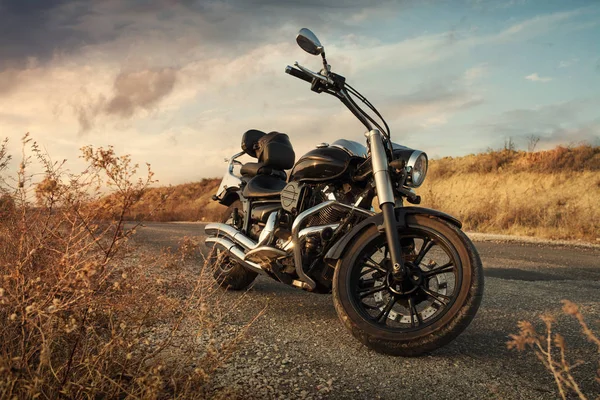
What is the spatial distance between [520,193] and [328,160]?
2107 centimetres

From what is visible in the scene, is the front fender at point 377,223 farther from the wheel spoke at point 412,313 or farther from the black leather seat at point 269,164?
the black leather seat at point 269,164

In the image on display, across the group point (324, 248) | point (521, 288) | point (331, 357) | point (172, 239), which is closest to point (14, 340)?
point (331, 357)

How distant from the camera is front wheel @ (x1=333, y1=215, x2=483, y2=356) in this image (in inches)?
127

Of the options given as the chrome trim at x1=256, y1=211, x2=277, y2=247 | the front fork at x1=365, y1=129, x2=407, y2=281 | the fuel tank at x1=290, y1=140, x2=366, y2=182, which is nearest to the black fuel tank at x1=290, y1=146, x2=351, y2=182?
the fuel tank at x1=290, y1=140, x2=366, y2=182

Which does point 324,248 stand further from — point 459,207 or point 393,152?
point 459,207

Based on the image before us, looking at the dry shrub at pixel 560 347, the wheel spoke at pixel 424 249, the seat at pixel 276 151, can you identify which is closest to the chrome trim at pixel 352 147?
the wheel spoke at pixel 424 249

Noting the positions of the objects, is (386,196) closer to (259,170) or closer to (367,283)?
(367,283)

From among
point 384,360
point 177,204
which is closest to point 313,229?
point 384,360

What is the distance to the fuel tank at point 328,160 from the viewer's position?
4055 millimetres

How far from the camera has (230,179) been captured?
607 centimetres

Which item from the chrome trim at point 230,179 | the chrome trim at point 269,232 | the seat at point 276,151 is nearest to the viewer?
the chrome trim at point 269,232

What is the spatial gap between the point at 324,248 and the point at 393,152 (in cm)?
92

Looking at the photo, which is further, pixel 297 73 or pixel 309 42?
pixel 297 73

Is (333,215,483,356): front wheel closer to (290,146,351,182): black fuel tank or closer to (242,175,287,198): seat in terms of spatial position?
(290,146,351,182): black fuel tank
